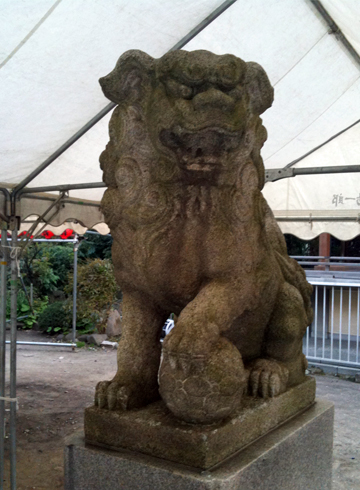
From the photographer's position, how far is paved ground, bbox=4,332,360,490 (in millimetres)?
3553

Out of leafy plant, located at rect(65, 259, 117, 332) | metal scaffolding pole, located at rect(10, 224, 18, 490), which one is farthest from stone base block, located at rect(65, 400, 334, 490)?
leafy plant, located at rect(65, 259, 117, 332)

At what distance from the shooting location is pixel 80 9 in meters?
2.79

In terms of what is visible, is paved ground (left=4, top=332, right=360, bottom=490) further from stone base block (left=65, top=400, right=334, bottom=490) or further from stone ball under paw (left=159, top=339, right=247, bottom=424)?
stone ball under paw (left=159, top=339, right=247, bottom=424)

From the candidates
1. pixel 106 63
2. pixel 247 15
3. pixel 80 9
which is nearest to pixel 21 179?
pixel 106 63

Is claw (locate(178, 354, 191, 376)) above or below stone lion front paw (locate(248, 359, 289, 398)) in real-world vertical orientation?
above

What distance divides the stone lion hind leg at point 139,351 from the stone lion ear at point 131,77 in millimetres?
722

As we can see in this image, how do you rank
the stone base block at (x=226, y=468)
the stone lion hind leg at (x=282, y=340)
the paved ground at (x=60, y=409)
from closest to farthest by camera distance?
1. the stone base block at (x=226, y=468)
2. the stone lion hind leg at (x=282, y=340)
3. the paved ground at (x=60, y=409)

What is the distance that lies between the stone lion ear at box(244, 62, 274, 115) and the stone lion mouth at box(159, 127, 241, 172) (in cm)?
19

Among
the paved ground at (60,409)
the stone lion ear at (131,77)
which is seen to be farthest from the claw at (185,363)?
the paved ground at (60,409)

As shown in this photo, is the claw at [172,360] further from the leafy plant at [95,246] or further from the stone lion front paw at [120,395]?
the leafy plant at [95,246]

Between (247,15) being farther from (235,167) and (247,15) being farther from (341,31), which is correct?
(235,167)

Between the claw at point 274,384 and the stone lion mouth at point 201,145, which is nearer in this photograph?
the stone lion mouth at point 201,145

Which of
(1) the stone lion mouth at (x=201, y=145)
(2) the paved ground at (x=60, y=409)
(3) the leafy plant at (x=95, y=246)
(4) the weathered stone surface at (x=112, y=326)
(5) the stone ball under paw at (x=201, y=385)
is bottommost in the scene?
(2) the paved ground at (x=60, y=409)

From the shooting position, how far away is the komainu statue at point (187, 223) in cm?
163
